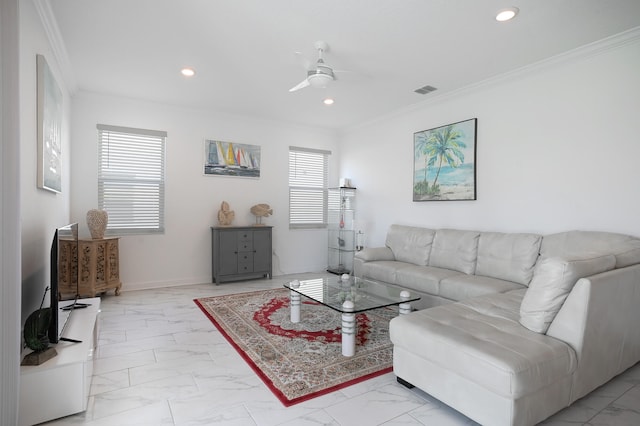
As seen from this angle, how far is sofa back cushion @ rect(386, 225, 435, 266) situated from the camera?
4.37 m

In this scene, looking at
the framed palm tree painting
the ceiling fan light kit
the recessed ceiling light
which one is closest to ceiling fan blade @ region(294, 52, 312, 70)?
the ceiling fan light kit

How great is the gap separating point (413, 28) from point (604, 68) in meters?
1.86

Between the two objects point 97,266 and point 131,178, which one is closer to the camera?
point 97,266

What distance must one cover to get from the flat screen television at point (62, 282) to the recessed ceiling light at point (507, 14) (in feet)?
11.4

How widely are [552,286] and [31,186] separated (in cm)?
349

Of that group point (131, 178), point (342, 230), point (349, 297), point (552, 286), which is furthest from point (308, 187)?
point (552, 286)

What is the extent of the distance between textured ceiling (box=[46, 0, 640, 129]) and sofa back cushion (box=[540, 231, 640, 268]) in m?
1.75

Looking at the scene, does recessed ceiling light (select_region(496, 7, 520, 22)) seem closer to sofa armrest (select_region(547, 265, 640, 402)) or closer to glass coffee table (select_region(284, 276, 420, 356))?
sofa armrest (select_region(547, 265, 640, 402))

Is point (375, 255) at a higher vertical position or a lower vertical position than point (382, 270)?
higher

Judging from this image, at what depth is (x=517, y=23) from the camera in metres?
2.73

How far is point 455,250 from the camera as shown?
400cm

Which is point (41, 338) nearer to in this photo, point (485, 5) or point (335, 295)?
point (335, 295)

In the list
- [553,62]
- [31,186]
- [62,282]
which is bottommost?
[62,282]

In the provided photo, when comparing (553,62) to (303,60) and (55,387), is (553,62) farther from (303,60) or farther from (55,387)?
(55,387)
